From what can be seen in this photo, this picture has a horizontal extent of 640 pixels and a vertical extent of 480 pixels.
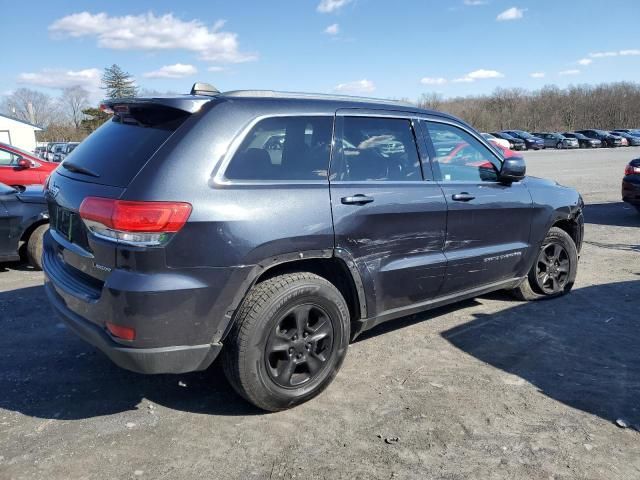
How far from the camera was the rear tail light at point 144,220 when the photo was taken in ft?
9.09

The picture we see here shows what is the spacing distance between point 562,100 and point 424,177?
92.2 m

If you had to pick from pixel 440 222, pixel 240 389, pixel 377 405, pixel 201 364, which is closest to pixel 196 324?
pixel 201 364

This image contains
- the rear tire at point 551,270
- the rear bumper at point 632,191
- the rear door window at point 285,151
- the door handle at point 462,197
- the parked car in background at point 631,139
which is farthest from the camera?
the parked car in background at point 631,139

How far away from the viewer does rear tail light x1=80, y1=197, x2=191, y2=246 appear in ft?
9.09

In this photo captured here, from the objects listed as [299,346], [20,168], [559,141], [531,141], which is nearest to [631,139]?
[559,141]

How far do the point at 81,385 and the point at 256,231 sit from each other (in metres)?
1.77

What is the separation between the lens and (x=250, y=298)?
311 centimetres

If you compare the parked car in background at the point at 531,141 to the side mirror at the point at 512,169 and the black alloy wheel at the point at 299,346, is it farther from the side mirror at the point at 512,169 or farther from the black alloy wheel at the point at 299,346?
the black alloy wheel at the point at 299,346

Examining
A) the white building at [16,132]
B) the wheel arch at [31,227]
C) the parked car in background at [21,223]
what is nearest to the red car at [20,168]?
the parked car in background at [21,223]

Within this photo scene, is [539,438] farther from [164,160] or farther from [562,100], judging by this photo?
[562,100]

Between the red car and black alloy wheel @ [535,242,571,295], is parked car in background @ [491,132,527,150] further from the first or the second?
black alloy wheel @ [535,242,571,295]

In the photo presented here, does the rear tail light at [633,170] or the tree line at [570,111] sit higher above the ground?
the tree line at [570,111]

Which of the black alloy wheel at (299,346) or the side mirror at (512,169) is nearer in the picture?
the black alloy wheel at (299,346)

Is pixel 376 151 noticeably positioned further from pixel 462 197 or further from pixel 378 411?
pixel 378 411
